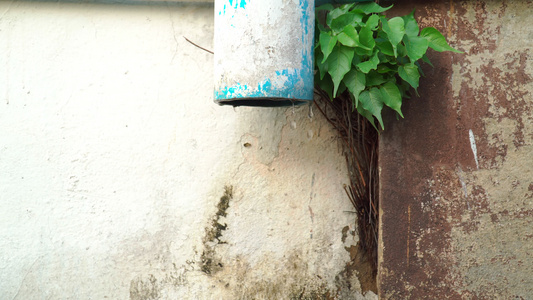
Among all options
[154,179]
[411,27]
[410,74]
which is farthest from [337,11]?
[154,179]

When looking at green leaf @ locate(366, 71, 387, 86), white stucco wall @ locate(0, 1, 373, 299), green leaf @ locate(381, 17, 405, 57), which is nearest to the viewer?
green leaf @ locate(381, 17, 405, 57)

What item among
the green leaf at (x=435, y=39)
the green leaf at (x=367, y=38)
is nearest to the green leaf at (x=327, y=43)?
the green leaf at (x=367, y=38)

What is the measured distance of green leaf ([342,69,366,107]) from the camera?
68.3 inches

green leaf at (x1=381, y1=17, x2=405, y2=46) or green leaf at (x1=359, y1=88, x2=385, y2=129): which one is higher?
green leaf at (x1=381, y1=17, x2=405, y2=46)

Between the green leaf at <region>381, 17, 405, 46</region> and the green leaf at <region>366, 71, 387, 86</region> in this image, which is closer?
the green leaf at <region>381, 17, 405, 46</region>

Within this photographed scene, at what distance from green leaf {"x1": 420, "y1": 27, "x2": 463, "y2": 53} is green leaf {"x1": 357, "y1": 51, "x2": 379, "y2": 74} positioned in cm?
23

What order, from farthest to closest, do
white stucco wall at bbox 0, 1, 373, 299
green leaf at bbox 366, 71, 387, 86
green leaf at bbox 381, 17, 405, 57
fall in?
white stucco wall at bbox 0, 1, 373, 299
green leaf at bbox 366, 71, 387, 86
green leaf at bbox 381, 17, 405, 57

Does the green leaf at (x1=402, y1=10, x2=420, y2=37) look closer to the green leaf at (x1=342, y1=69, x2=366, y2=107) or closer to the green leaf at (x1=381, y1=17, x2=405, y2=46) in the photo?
the green leaf at (x1=381, y1=17, x2=405, y2=46)

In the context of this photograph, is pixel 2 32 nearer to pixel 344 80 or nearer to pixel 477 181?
pixel 344 80

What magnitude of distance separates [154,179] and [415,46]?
131cm

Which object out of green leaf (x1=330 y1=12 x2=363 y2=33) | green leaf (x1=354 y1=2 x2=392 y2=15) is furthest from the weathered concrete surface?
green leaf (x1=330 y1=12 x2=363 y2=33)

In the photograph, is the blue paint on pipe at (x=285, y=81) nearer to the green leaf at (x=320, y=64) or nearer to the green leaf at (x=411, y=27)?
the green leaf at (x=320, y=64)

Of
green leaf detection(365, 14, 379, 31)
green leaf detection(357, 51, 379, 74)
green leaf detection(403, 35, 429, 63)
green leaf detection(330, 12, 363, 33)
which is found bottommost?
green leaf detection(357, 51, 379, 74)

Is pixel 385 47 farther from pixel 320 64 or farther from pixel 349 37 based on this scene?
pixel 320 64
